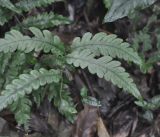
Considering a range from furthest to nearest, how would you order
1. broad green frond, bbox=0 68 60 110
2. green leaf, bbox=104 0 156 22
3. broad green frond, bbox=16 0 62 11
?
broad green frond, bbox=16 0 62 11, green leaf, bbox=104 0 156 22, broad green frond, bbox=0 68 60 110

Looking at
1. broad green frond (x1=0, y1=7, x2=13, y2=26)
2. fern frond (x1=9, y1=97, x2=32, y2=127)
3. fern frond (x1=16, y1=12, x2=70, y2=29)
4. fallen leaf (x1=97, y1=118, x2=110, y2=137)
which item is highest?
broad green frond (x1=0, y1=7, x2=13, y2=26)

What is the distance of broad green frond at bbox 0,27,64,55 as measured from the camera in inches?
117

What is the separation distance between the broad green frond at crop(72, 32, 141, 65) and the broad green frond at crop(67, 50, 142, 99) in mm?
88

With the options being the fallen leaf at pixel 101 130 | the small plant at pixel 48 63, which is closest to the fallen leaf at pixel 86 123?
the fallen leaf at pixel 101 130

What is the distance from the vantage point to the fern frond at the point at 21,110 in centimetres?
300

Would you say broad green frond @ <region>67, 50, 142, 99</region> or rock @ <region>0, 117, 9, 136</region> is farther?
rock @ <region>0, 117, 9, 136</region>

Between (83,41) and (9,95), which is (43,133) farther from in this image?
(83,41)

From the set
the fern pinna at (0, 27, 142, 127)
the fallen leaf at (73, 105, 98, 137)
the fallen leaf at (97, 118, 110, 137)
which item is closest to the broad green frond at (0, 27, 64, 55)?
the fern pinna at (0, 27, 142, 127)

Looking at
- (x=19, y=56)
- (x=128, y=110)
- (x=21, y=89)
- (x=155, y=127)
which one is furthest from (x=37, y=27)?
(x=155, y=127)

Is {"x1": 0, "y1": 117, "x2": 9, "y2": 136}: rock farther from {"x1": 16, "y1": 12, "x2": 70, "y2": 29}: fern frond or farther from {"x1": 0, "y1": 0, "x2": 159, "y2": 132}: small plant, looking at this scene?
{"x1": 16, "y1": 12, "x2": 70, "y2": 29}: fern frond

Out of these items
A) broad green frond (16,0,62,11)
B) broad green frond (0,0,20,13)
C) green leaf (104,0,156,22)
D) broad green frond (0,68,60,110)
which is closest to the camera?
broad green frond (0,68,60,110)

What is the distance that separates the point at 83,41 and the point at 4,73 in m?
0.72

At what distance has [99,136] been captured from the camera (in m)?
3.38

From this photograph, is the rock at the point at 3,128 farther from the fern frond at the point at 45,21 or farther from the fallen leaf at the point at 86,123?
the fern frond at the point at 45,21
